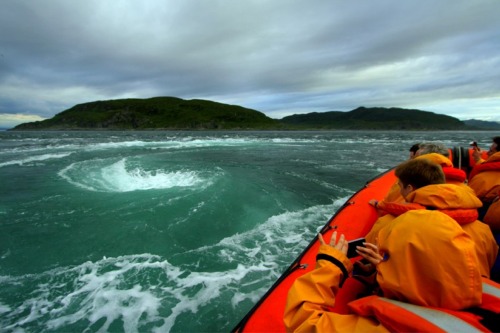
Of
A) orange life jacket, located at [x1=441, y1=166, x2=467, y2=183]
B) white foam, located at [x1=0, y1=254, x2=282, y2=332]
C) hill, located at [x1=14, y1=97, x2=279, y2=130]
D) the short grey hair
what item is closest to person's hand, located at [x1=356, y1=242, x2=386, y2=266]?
orange life jacket, located at [x1=441, y1=166, x2=467, y2=183]

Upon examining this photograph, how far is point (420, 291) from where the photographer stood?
1363mm

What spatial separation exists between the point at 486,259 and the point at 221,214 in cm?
564

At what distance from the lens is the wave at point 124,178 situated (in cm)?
936

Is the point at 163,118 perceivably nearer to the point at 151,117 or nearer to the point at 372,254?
the point at 151,117

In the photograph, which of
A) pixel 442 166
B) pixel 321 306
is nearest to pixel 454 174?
pixel 442 166

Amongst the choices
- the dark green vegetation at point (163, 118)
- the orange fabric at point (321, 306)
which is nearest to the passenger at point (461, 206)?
the orange fabric at point (321, 306)

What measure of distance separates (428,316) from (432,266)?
232 millimetres

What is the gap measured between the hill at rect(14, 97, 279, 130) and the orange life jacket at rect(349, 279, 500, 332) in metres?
126

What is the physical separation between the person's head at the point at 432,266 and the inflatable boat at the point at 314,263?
1070 mm

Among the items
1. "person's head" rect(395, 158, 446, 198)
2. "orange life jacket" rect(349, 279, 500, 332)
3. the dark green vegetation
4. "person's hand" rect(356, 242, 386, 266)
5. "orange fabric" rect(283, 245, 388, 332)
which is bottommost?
"orange fabric" rect(283, 245, 388, 332)

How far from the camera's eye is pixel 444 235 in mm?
1361

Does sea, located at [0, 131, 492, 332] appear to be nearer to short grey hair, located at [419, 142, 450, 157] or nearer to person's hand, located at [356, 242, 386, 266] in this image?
person's hand, located at [356, 242, 386, 266]

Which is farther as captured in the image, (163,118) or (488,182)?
(163,118)

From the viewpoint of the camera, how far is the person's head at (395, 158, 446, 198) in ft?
7.07
